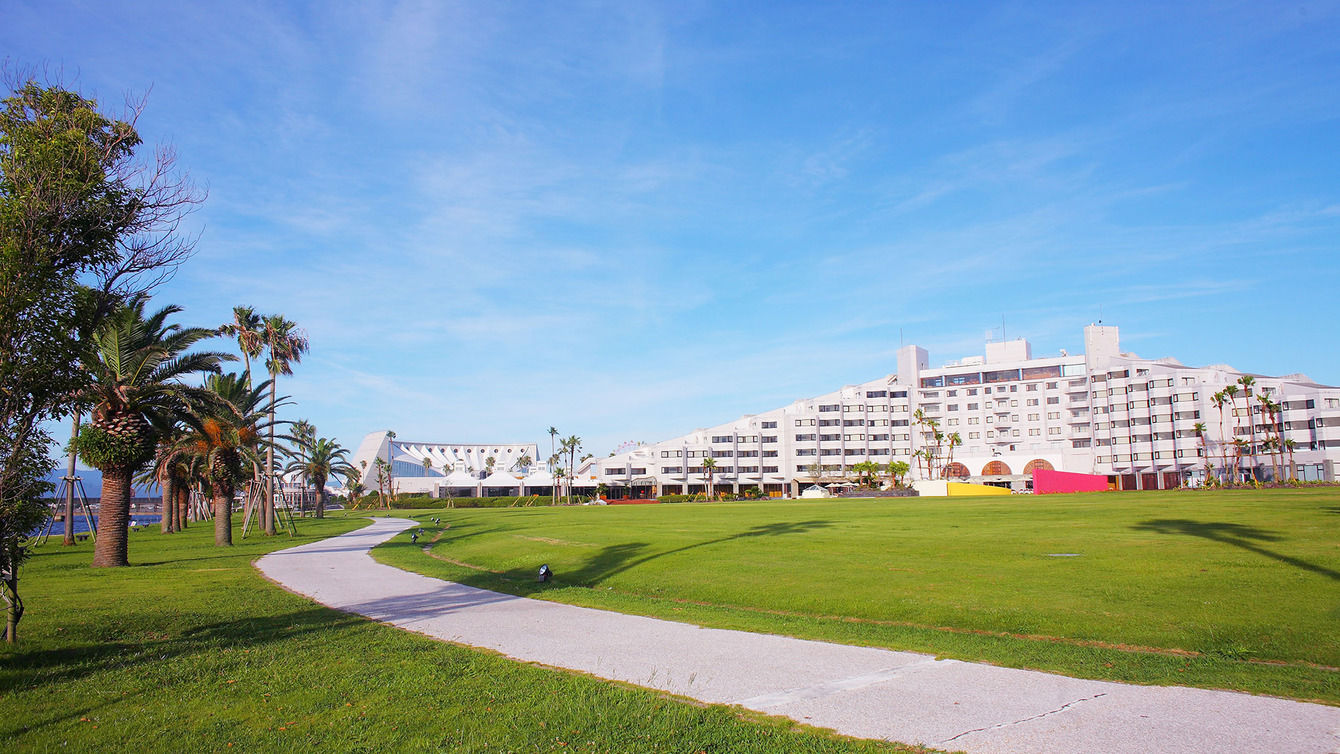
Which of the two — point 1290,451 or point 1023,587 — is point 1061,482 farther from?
point 1023,587

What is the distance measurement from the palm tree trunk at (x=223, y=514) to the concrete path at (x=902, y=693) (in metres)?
25.9

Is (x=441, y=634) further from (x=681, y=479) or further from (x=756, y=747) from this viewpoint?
(x=681, y=479)

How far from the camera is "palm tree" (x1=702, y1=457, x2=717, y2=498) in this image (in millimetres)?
131875

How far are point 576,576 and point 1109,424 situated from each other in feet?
401

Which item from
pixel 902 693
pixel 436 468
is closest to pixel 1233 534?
pixel 902 693

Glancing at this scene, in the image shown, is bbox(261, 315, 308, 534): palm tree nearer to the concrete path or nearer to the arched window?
the concrete path

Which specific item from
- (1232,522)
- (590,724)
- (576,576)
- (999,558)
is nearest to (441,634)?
(590,724)

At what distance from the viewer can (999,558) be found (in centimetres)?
1889

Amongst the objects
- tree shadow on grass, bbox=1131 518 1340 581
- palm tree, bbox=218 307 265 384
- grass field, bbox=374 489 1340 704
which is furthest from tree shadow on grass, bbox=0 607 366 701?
palm tree, bbox=218 307 265 384

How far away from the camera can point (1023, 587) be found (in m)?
14.7

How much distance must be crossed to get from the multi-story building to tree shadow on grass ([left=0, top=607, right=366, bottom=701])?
10899 centimetres

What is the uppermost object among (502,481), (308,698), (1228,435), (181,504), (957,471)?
(1228,435)

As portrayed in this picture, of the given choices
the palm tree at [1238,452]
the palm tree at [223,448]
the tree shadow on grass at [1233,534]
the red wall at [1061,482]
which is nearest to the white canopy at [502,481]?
the red wall at [1061,482]

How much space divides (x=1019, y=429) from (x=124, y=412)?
135727 millimetres
